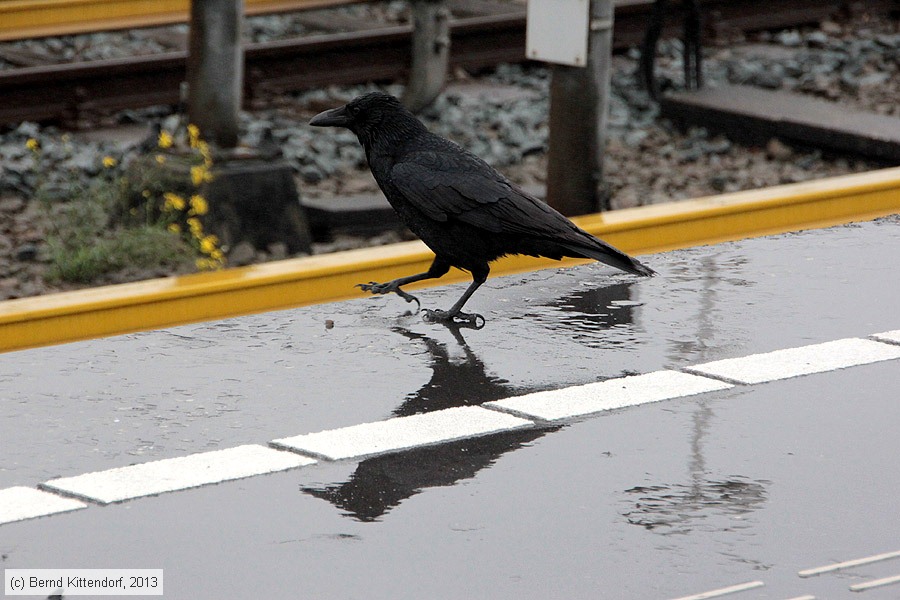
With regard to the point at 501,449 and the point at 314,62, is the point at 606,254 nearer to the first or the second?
the point at 501,449

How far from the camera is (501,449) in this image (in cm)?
478

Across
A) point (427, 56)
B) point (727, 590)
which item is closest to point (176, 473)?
point (727, 590)

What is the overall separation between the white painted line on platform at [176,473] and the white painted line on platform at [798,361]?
1.56 meters

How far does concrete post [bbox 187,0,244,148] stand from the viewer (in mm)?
9797

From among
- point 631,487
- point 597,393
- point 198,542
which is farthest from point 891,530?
point 198,542

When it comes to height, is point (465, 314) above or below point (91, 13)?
below

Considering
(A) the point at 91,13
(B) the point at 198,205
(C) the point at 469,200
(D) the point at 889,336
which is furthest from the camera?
(A) the point at 91,13

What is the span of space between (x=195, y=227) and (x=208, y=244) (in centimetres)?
59

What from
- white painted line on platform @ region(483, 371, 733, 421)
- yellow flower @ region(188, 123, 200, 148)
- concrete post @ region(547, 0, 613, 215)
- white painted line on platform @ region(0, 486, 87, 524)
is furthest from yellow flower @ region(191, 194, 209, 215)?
white painted line on platform @ region(0, 486, 87, 524)

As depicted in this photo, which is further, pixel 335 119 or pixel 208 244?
pixel 208 244

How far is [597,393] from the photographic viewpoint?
529cm

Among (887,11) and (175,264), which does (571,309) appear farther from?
(887,11)

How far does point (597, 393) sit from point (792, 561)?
1.39 m

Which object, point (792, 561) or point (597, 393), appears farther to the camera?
point (597, 393)
